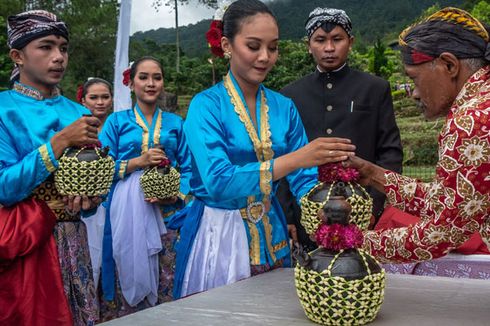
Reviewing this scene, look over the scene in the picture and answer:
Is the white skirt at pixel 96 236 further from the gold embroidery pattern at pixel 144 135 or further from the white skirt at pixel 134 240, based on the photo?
the gold embroidery pattern at pixel 144 135

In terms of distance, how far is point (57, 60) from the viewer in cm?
290

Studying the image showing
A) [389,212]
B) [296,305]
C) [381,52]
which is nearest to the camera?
[296,305]

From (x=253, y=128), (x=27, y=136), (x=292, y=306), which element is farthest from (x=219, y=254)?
(x=27, y=136)

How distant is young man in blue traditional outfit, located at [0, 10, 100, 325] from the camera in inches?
103

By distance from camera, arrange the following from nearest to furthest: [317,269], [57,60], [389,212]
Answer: [317,269] < [57,60] < [389,212]

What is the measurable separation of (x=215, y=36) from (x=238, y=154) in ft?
1.88

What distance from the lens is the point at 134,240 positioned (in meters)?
4.30

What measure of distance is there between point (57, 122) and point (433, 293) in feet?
6.42

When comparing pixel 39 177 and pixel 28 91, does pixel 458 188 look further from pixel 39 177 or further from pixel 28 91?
pixel 28 91

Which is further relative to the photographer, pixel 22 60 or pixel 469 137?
pixel 22 60

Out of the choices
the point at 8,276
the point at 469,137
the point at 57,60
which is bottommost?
the point at 8,276

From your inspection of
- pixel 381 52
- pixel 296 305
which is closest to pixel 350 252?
pixel 296 305

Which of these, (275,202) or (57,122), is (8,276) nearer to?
(57,122)

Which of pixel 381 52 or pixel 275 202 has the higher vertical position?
pixel 381 52
